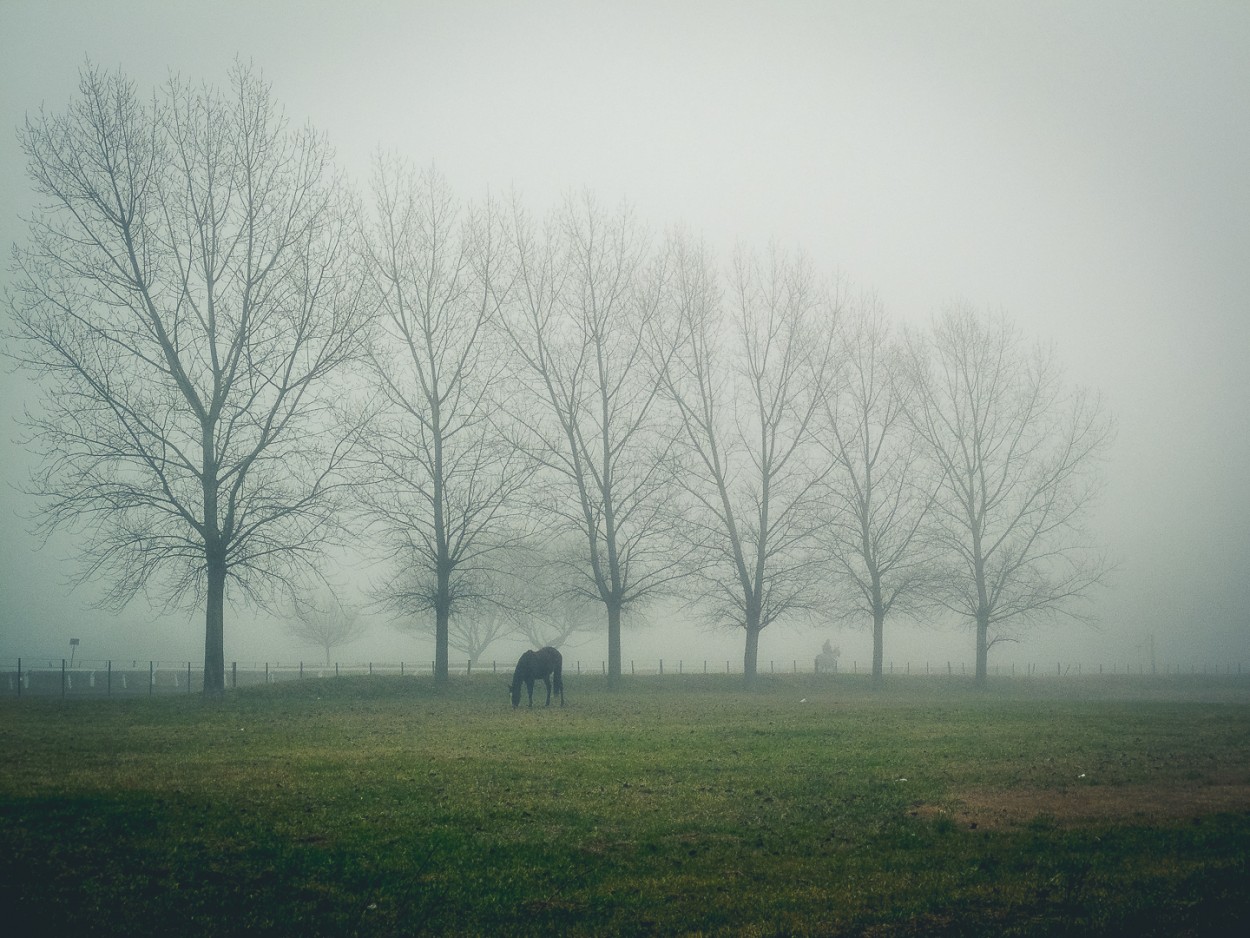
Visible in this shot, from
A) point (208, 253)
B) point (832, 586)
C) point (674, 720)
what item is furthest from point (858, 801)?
point (832, 586)

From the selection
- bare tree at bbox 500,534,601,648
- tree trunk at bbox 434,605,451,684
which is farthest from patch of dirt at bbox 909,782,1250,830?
bare tree at bbox 500,534,601,648

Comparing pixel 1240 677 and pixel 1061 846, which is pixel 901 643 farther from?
pixel 1061 846

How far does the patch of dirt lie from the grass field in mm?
70

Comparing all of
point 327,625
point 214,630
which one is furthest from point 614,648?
point 327,625

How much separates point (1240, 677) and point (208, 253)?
74.1 metres

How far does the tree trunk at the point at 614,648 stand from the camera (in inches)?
1504

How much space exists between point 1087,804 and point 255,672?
58.7 meters

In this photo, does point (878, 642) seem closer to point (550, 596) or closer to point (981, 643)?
point (981, 643)

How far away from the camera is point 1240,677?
60.4 m

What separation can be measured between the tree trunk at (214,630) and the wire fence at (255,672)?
10.4 ft

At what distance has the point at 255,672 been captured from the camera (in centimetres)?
5797

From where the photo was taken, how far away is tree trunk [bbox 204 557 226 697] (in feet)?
91.4

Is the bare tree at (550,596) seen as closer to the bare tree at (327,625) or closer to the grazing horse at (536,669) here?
the bare tree at (327,625)

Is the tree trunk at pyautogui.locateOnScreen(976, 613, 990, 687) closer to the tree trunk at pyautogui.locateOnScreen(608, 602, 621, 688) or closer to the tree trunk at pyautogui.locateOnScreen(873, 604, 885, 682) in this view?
the tree trunk at pyautogui.locateOnScreen(873, 604, 885, 682)
